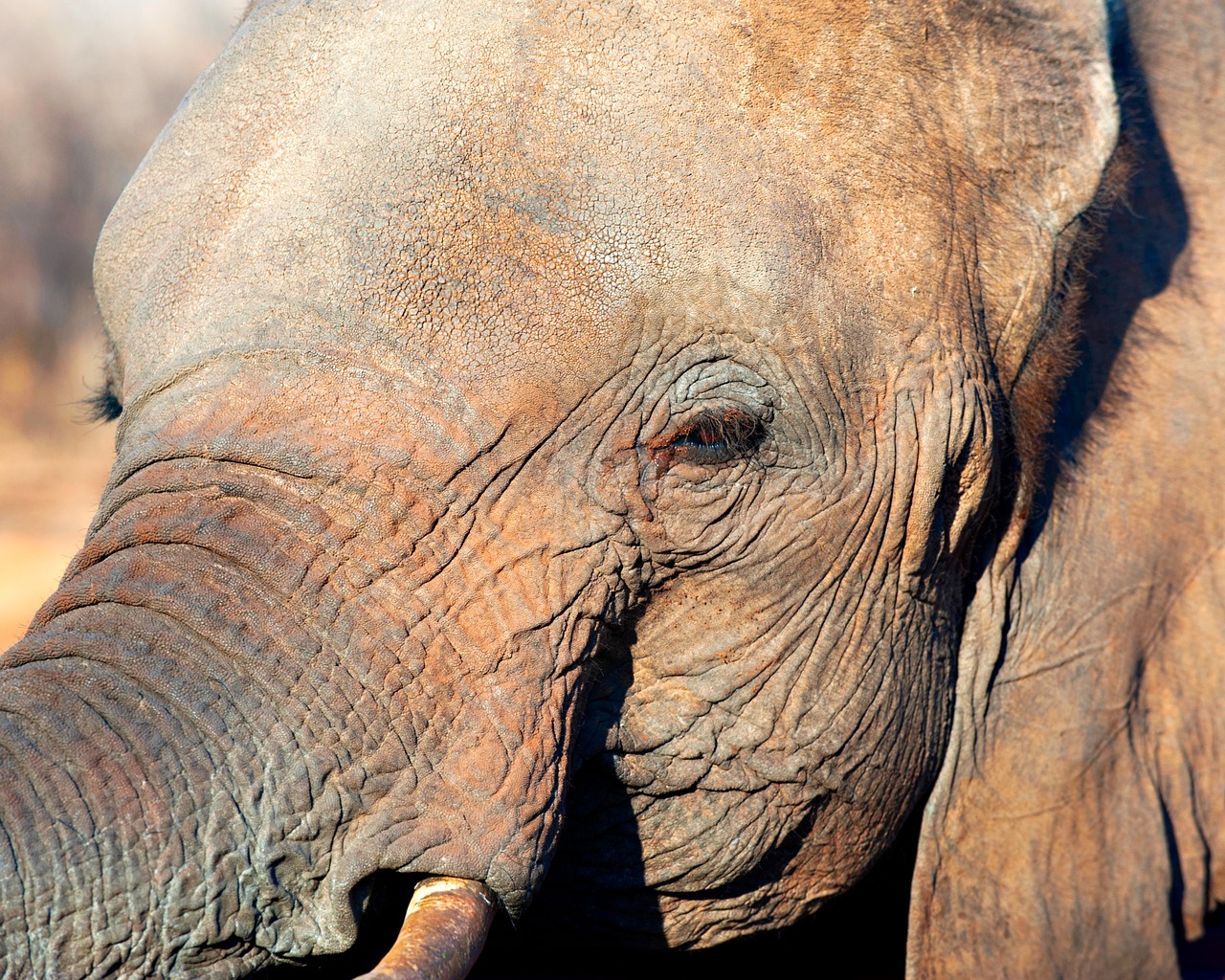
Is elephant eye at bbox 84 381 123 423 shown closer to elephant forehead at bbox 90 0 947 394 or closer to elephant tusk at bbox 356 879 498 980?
elephant forehead at bbox 90 0 947 394

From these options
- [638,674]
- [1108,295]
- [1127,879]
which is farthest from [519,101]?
[1127,879]

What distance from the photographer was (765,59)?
213 cm

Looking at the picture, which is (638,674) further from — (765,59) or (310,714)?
(765,59)

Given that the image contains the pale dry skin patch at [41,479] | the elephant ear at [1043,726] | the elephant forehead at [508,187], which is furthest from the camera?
the pale dry skin patch at [41,479]

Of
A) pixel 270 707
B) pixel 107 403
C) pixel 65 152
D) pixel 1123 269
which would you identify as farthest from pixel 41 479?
pixel 270 707

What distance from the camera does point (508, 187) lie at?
199cm

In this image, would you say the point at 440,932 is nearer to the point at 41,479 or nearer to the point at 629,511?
the point at 629,511

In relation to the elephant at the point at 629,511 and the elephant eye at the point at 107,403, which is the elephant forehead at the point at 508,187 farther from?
the elephant eye at the point at 107,403

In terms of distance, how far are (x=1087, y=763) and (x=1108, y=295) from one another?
0.84m

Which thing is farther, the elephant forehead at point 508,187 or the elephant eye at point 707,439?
the elephant eye at point 707,439

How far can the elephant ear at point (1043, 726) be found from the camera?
7.65 feet

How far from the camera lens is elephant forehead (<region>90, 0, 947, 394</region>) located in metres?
Result: 1.96

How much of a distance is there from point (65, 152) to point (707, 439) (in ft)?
35.1

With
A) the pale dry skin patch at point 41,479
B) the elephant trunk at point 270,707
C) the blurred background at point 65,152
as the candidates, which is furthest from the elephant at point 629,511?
the blurred background at point 65,152
